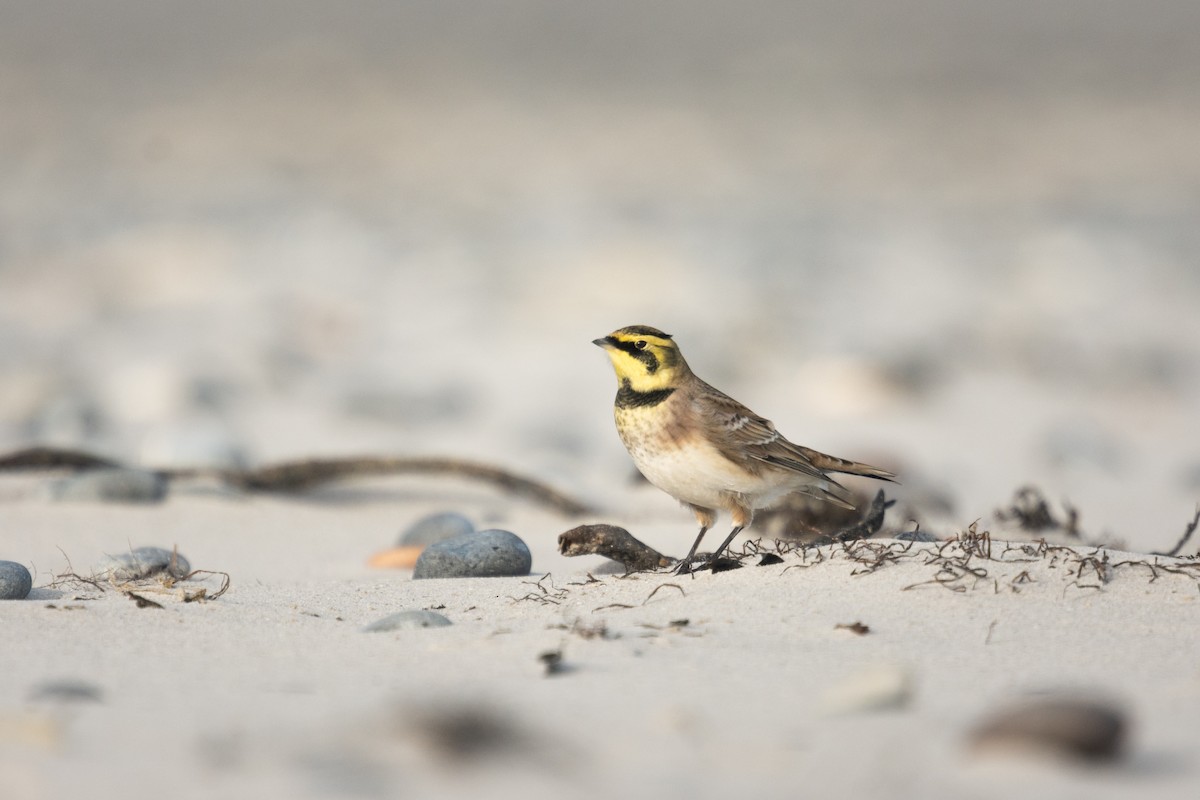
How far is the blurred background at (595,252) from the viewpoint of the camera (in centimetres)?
1101

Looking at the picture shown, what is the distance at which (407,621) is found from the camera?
3904 mm

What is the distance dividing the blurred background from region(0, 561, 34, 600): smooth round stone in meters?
3.58

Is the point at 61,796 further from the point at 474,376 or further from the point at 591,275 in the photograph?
the point at 591,275

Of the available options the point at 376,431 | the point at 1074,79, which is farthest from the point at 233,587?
the point at 1074,79

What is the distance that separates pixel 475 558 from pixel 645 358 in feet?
3.41

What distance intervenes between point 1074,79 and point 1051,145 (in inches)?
170

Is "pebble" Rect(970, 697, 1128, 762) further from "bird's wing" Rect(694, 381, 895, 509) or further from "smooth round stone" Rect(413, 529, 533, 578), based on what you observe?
"smooth round stone" Rect(413, 529, 533, 578)

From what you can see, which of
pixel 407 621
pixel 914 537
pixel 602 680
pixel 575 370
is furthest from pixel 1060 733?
pixel 575 370

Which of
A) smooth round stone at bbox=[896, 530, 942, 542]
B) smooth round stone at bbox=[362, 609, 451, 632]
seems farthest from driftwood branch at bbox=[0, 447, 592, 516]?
smooth round stone at bbox=[362, 609, 451, 632]

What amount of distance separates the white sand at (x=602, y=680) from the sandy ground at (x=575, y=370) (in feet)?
0.05

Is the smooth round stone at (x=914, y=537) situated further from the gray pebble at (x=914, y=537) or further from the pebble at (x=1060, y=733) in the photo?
the pebble at (x=1060, y=733)

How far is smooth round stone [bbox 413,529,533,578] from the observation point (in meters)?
5.03

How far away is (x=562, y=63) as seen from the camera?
28.3 metres

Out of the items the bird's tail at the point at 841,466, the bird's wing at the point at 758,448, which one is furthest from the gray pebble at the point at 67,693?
the bird's tail at the point at 841,466
